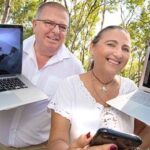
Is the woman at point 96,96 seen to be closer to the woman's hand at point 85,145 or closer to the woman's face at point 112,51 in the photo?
the woman's face at point 112,51

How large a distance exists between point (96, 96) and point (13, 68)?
672mm

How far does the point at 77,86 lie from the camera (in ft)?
6.05

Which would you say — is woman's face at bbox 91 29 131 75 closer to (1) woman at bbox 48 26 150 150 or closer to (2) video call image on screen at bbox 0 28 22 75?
(1) woman at bbox 48 26 150 150

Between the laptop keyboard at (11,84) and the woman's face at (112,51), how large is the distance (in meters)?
0.54

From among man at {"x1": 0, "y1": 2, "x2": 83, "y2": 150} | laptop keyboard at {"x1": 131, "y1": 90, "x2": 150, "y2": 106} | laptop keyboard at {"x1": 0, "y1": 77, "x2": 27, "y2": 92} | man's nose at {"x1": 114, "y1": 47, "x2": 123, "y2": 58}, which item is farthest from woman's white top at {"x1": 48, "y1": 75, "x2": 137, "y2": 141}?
man at {"x1": 0, "y1": 2, "x2": 83, "y2": 150}

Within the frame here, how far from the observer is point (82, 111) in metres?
1.77

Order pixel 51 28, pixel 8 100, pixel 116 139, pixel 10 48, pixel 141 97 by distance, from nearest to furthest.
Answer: pixel 116 139, pixel 8 100, pixel 141 97, pixel 10 48, pixel 51 28

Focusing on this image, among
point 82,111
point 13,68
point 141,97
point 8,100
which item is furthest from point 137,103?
point 13,68

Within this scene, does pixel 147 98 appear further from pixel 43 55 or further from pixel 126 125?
pixel 43 55

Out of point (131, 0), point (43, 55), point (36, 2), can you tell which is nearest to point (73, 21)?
point (36, 2)

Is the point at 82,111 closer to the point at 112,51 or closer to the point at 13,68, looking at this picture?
the point at 112,51

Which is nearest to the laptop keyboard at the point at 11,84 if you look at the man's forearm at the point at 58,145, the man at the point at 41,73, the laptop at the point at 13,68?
the laptop at the point at 13,68

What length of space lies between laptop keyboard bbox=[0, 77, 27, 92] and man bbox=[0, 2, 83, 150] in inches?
7.2

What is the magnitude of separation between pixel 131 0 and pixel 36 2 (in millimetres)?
3436
